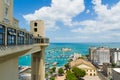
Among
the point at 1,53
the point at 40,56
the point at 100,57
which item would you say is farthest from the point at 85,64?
the point at 1,53

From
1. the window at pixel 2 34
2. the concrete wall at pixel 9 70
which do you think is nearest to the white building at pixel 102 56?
the concrete wall at pixel 9 70

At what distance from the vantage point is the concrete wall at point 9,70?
11.4 m

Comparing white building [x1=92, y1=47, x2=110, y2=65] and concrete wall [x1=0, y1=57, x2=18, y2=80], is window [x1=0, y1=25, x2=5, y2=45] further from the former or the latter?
white building [x1=92, y1=47, x2=110, y2=65]

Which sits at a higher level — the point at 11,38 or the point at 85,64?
the point at 11,38

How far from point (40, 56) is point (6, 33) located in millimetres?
18023

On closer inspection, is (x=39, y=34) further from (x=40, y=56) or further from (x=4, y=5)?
(x=4, y=5)

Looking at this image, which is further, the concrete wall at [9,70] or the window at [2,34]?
the concrete wall at [9,70]

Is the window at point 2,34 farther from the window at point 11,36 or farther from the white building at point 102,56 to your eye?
the white building at point 102,56

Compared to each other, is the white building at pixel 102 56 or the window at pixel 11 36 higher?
the window at pixel 11 36

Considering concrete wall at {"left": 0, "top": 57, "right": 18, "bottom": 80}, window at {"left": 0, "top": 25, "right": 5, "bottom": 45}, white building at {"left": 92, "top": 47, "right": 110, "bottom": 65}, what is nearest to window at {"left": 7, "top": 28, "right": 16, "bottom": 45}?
window at {"left": 0, "top": 25, "right": 5, "bottom": 45}

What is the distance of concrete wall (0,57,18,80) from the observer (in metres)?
11.4

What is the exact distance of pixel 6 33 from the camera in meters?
10.4

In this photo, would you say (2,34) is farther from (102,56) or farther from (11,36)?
(102,56)

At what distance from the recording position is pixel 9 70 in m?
12.5
